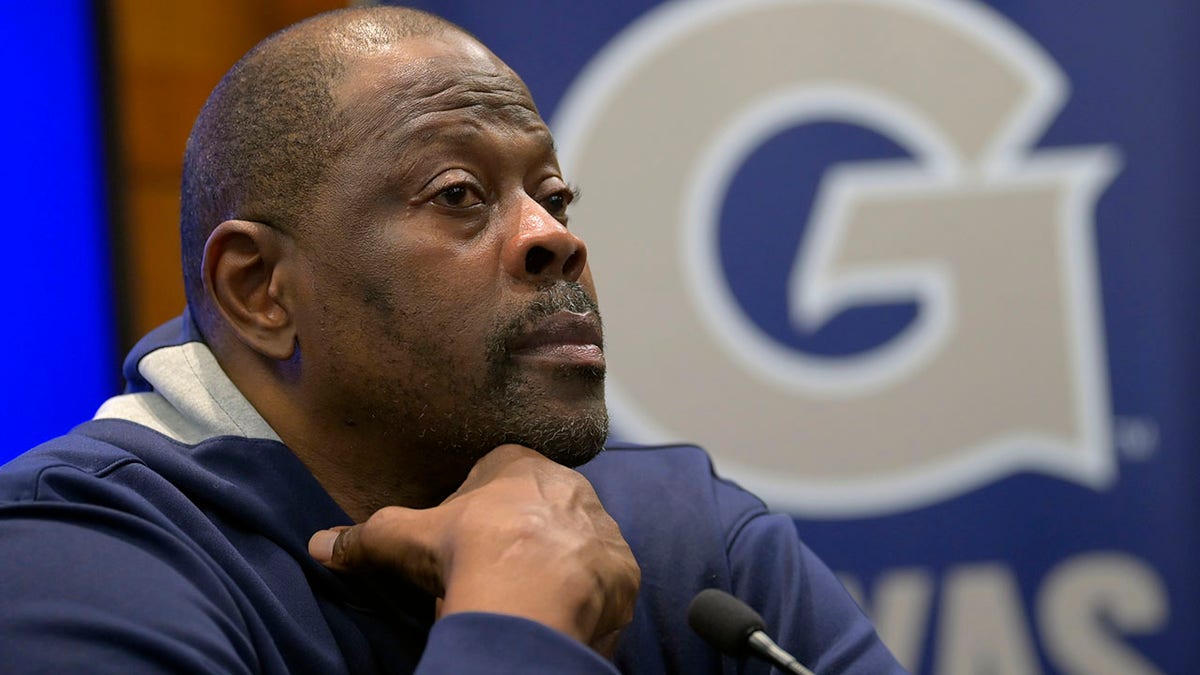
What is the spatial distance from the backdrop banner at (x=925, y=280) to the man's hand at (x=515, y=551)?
1399 mm

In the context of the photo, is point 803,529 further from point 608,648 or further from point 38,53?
point 38,53

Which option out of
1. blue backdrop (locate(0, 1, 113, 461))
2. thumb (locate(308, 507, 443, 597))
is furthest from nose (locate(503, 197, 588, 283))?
blue backdrop (locate(0, 1, 113, 461))

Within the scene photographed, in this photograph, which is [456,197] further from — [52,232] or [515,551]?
[52,232]

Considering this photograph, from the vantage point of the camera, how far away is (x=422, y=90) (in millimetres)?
1594

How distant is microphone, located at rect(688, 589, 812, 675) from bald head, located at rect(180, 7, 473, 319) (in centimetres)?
69

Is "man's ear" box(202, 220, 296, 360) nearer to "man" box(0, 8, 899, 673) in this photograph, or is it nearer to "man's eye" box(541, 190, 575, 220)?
"man" box(0, 8, 899, 673)

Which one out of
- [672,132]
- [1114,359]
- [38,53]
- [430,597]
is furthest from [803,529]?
[38,53]

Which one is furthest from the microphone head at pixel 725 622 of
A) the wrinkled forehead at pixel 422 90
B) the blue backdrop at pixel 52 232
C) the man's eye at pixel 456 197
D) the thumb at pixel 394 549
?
the blue backdrop at pixel 52 232

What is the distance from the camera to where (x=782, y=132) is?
280cm

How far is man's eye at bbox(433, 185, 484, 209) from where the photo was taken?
1.56 m

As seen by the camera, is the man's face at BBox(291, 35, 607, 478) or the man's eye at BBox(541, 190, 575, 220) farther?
the man's eye at BBox(541, 190, 575, 220)

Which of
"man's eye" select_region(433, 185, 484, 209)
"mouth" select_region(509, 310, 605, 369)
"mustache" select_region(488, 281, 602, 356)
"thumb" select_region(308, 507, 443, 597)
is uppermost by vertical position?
"man's eye" select_region(433, 185, 484, 209)

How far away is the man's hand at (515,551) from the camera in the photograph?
120 centimetres

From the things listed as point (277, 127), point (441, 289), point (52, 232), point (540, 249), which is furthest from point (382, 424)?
point (52, 232)
